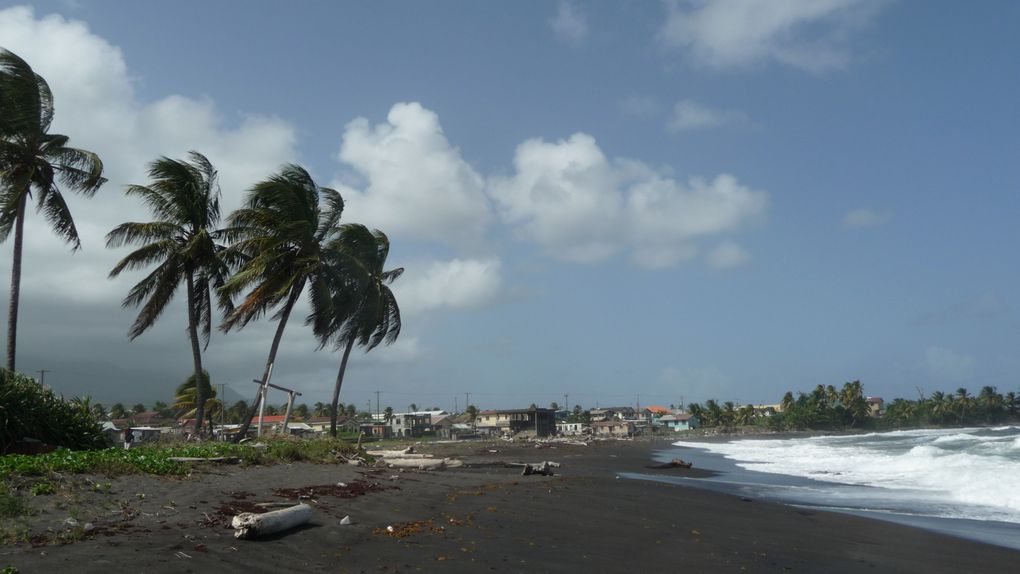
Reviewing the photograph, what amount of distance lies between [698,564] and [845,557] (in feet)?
9.31

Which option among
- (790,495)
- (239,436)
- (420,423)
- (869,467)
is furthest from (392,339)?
(420,423)

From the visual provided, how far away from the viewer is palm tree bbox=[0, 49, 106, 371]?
18.9 m

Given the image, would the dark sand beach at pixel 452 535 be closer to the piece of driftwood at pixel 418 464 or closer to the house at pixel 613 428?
the piece of driftwood at pixel 418 464

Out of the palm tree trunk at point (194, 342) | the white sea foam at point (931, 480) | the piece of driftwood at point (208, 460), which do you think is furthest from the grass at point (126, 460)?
the white sea foam at point (931, 480)

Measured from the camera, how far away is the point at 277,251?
24891 millimetres

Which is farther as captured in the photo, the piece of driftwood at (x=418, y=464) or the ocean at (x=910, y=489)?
the piece of driftwood at (x=418, y=464)

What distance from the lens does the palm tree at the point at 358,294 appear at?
89.2 feet

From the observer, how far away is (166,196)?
2373cm

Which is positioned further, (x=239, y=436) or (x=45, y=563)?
(x=239, y=436)

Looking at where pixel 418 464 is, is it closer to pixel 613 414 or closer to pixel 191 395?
pixel 191 395

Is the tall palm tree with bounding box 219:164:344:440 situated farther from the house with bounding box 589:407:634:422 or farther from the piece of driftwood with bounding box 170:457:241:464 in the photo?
the house with bounding box 589:407:634:422

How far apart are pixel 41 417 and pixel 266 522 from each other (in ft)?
33.3

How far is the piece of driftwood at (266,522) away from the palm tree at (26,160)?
1444 cm

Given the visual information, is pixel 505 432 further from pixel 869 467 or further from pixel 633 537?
pixel 633 537
